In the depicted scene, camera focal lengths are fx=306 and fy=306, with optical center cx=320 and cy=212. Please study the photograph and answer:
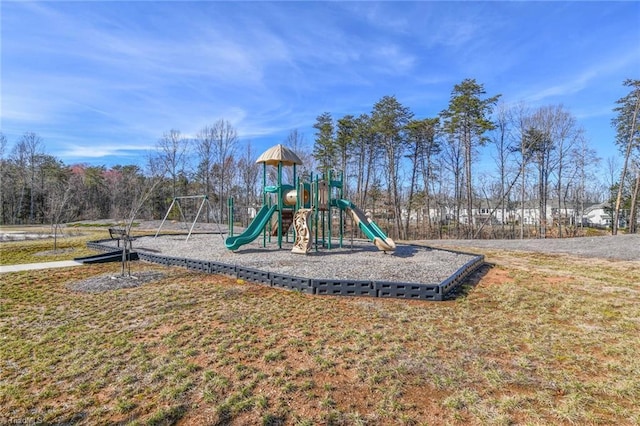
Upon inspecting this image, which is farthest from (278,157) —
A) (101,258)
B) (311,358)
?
(311,358)

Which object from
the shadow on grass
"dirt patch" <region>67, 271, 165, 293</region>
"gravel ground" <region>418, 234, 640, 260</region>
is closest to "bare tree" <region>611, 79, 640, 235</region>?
"gravel ground" <region>418, 234, 640, 260</region>

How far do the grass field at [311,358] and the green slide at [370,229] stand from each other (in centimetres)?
323

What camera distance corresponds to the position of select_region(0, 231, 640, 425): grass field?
2.16 m

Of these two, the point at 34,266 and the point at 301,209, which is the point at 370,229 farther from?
the point at 34,266

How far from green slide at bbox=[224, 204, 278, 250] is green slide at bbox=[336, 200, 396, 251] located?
7.13 ft

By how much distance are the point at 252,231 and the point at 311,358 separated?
247 inches

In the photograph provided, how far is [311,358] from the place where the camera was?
9.62 ft

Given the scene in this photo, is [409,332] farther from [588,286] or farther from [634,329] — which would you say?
[588,286]

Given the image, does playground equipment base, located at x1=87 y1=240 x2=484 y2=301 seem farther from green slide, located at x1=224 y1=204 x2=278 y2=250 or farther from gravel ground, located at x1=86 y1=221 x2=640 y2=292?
green slide, located at x1=224 y1=204 x2=278 y2=250

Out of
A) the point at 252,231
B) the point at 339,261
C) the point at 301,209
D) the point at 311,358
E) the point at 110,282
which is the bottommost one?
the point at 311,358

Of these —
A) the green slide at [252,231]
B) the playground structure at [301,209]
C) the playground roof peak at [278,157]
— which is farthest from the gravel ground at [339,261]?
the playground roof peak at [278,157]

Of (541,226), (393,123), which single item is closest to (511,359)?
(393,123)

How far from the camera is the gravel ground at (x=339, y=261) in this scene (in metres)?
5.94

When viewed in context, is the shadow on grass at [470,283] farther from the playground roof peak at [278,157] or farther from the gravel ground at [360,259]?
the playground roof peak at [278,157]
